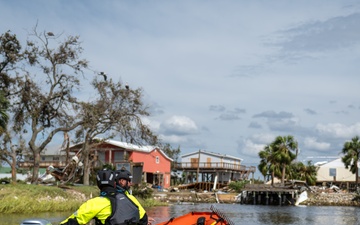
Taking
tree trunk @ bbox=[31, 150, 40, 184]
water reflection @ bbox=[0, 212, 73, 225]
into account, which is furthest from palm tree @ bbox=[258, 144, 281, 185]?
water reflection @ bbox=[0, 212, 73, 225]

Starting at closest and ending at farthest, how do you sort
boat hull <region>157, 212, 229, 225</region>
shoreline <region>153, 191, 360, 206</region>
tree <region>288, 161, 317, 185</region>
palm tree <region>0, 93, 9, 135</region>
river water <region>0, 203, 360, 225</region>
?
1. boat hull <region>157, 212, 229, 225</region>
2. river water <region>0, 203, 360, 225</region>
3. palm tree <region>0, 93, 9, 135</region>
4. shoreline <region>153, 191, 360, 206</region>
5. tree <region>288, 161, 317, 185</region>

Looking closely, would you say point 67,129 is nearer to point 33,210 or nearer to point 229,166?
point 33,210

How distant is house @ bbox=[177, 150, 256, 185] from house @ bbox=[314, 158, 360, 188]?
35.6ft

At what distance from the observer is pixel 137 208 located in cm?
728

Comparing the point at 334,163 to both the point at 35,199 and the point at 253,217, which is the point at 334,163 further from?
the point at 35,199

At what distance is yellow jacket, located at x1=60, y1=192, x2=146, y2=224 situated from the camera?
6828 mm

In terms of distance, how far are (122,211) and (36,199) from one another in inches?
838

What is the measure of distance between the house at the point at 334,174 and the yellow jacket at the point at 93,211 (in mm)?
83596

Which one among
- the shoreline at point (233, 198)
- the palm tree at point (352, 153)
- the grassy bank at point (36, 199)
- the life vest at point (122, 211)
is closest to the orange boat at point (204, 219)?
the life vest at point (122, 211)

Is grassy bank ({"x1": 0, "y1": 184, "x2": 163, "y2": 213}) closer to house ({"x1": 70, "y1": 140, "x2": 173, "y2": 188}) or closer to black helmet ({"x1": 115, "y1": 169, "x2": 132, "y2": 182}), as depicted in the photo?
black helmet ({"x1": 115, "y1": 169, "x2": 132, "y2": 182})

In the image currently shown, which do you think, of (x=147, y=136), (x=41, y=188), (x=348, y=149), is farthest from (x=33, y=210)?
(x=348, y=149)

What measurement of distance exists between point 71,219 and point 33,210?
19.6 meters

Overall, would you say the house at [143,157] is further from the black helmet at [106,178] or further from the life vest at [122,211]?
the black helmet at [106,178]

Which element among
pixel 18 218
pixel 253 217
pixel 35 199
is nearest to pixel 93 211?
pixel 18 218
